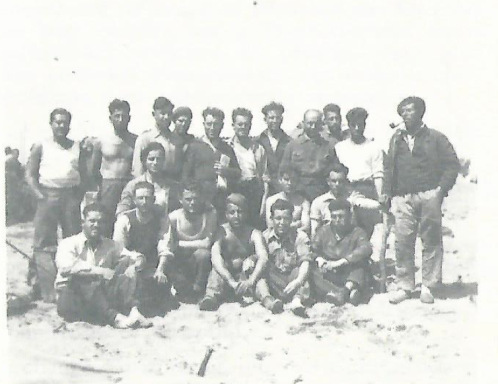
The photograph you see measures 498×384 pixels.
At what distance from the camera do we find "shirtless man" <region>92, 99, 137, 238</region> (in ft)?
14.5

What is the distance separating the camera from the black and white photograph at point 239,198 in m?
4.09

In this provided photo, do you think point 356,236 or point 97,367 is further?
point 356,236

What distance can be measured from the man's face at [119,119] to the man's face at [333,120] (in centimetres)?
138

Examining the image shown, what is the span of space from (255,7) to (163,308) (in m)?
2.11

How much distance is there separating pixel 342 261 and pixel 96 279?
1593 mm

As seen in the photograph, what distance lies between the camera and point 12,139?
4414 mm

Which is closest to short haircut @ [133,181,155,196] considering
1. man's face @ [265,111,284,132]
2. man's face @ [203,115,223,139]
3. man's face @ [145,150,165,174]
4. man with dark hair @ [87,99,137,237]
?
man's face @ [145,150,165,174]

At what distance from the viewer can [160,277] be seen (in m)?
4.17

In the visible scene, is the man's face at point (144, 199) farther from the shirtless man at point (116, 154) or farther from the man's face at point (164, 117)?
the man's face at point (164, 117)

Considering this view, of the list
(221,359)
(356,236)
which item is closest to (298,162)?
(356,236)

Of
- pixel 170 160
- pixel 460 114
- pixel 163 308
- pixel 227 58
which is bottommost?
pixel 163 308

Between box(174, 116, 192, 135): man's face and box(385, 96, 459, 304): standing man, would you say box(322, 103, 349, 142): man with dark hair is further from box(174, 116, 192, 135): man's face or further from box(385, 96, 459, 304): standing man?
box(174, 116, 192, 135): man's face

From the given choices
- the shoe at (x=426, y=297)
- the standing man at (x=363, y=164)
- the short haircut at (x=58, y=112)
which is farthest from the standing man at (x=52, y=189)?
the shoe at (x=426, y=297)

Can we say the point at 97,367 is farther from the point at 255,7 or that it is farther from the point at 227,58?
the point at 255,7
